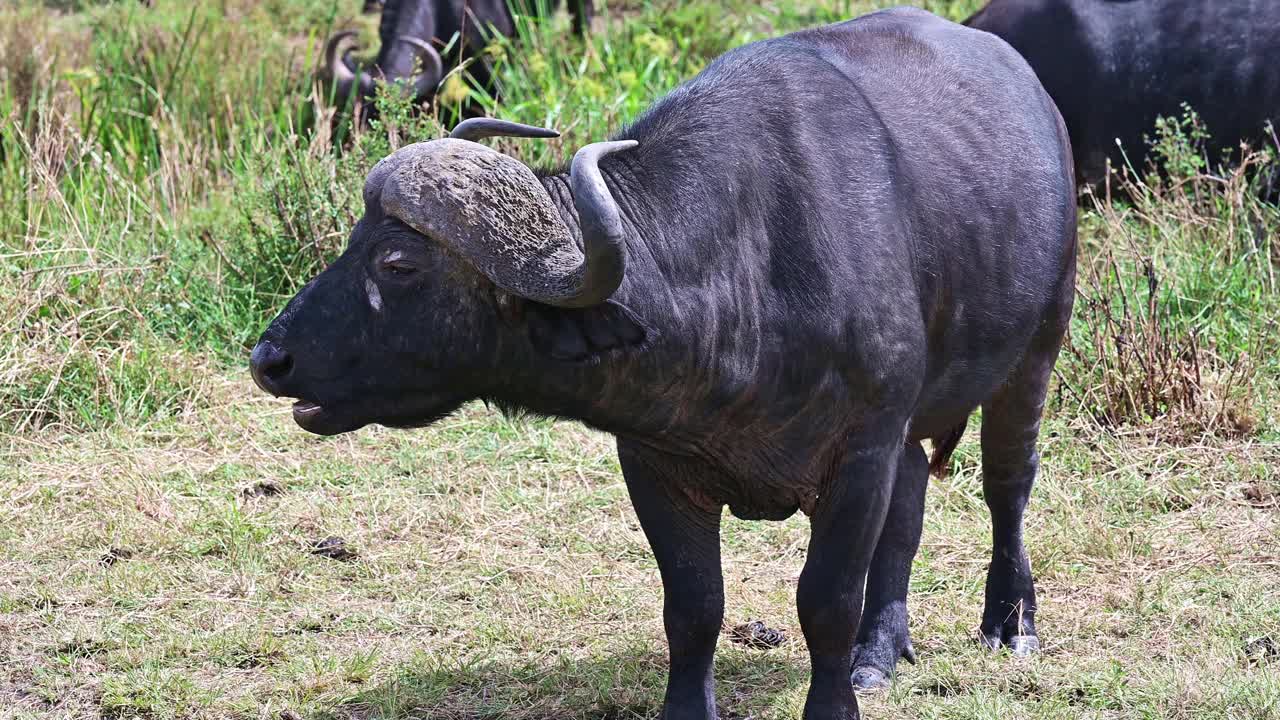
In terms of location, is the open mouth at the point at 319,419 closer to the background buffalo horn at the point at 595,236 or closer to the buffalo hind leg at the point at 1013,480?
the background buffalo horn at the point at 595,236

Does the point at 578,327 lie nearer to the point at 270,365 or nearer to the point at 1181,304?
the point at 270,365

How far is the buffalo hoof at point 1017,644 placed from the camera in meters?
4.41

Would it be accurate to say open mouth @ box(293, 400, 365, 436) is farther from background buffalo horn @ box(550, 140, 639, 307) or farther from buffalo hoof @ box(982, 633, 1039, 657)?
buffalo hoof @ box(982, 633, 1039, 657)

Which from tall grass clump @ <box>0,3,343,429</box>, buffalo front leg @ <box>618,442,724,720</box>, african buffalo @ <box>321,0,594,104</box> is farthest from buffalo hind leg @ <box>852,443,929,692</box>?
african buffalo @ <box>321,0,594,104</box>

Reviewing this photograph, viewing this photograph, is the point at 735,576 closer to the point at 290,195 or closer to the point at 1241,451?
the point at 1241,451

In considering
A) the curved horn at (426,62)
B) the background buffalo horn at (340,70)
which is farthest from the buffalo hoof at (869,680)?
the background buffalo horn at (340,70)

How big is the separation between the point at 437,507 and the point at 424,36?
4.84 meters

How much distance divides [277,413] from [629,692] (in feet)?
8.39

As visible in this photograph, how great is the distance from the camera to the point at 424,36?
957cm

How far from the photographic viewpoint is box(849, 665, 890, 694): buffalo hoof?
4.24m

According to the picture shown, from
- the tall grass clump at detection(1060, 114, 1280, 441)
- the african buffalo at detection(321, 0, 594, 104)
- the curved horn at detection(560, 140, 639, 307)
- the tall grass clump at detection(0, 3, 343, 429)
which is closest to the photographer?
the curved horn at detection(560, 140, 639, 307)

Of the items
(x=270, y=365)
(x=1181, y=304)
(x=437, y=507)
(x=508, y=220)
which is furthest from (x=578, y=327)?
(x=1181, y=304)

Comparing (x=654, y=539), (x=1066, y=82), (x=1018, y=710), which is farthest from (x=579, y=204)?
(x=1066, y=82)

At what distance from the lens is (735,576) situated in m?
4.98
